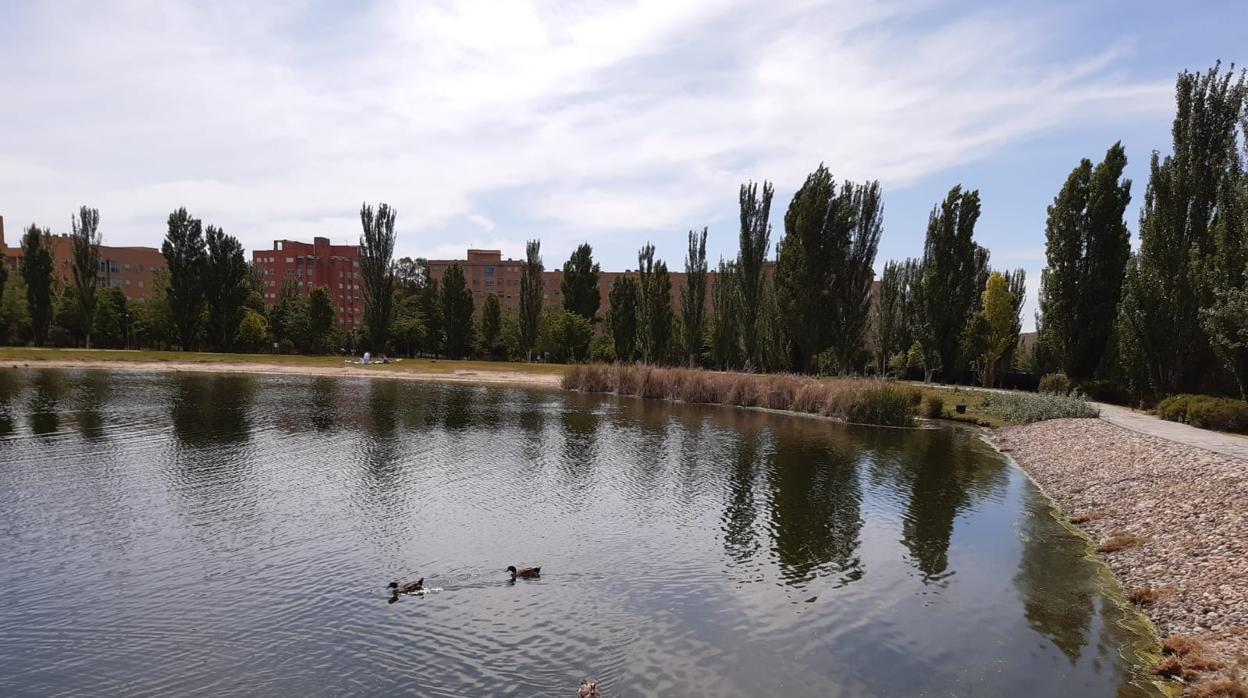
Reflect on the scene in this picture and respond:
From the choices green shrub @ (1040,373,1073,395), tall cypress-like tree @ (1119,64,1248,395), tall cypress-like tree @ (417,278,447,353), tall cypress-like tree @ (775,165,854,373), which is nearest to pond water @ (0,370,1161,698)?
tall cypress-like tree @ (1119,64,1248,395)

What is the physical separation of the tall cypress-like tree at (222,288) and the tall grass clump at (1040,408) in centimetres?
6502

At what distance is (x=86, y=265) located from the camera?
6688 cm

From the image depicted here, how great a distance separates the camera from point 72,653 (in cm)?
752

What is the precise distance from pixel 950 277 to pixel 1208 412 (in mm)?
21391

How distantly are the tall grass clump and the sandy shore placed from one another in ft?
90.4

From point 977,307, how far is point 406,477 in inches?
1614

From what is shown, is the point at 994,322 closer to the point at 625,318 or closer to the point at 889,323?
the point at 889,323

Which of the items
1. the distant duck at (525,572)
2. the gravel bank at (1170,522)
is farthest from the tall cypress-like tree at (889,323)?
the distant duck at (525,572)

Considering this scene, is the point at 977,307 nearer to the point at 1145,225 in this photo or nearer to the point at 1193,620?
the point at 1145,225

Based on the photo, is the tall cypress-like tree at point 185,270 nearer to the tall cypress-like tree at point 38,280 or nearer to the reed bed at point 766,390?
the tall cypress-like tree at point 38,280

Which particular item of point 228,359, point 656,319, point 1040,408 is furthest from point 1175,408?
point 228,359

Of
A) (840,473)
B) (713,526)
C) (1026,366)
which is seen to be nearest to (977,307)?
(1026,366)

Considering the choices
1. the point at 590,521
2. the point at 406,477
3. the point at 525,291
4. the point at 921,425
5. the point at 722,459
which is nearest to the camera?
the point at 590,521

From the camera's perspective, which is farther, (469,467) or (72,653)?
(469,467)
